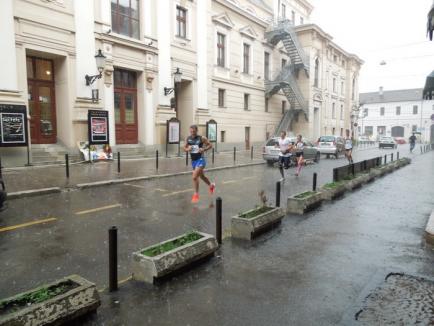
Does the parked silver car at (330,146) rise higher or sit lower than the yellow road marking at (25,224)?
higher

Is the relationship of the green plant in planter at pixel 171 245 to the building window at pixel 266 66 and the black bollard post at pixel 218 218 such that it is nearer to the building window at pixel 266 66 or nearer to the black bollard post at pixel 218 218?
the black bollard post at pixel 218 218

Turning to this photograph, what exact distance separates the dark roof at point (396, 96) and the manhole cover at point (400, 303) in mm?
84537

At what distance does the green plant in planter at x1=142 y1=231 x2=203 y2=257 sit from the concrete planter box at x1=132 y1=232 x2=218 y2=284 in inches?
3.6

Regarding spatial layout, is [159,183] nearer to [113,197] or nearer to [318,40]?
[113,197]

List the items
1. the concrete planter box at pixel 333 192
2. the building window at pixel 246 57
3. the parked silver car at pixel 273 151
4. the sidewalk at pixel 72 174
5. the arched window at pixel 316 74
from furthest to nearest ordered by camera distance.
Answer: the arched window at pixel 316 74 < the building window at pixel 246 57 < the parked silver car at pixel 273 151 < the sidewalk at pixel 72 174 < the concrete planter box at pixel 333 192

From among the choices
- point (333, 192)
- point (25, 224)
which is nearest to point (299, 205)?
point (333, 192)

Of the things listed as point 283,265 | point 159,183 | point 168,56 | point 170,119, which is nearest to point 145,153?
point 170,119

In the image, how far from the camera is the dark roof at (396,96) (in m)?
80.7

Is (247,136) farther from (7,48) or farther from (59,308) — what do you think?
(59,308)

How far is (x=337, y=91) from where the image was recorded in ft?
156

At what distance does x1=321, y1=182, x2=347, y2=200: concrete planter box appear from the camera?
9660 millimetres

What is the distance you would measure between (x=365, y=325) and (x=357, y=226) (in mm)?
4030

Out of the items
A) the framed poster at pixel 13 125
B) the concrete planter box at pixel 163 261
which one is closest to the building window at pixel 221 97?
the framed poster at pixel 13 125

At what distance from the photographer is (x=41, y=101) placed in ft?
55.9
